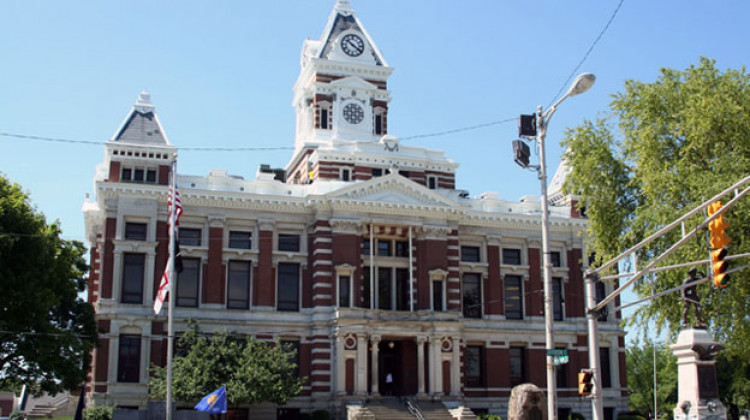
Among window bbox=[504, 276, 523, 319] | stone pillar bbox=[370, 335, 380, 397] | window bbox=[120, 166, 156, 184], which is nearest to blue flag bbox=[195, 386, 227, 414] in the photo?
stone pillar bbox=[370, 335, 380, 397]

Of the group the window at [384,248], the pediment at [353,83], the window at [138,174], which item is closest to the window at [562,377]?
the window at [384,248]

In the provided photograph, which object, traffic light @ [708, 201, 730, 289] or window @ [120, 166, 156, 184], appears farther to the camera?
window @ [120, 166, 156, 184]

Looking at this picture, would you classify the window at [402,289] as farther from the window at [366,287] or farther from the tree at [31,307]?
the tree at [31,307]

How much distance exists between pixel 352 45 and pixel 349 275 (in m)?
21.1

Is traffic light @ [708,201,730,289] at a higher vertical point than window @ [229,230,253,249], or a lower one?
lower

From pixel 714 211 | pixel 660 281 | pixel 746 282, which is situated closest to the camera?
pixel 714 211

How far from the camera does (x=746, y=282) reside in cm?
3334

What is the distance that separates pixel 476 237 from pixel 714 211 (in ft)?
121

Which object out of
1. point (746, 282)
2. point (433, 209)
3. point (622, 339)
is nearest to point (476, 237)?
point (433, 209)

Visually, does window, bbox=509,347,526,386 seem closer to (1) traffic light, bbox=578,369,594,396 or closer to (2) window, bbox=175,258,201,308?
(2) window, bbox=175,258,201,308

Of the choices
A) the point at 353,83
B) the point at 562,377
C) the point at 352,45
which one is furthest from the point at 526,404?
the point at 352,45

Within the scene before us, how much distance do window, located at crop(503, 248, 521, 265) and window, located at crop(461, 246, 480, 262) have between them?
2101mm

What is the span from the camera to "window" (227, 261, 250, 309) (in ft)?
170

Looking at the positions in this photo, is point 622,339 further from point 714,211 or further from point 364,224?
point 714,211
